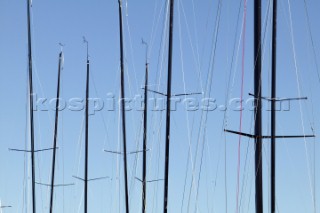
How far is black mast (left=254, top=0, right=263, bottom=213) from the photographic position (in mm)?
15781

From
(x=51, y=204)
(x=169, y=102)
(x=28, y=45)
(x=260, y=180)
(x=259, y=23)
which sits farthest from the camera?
(x=51, y=204)

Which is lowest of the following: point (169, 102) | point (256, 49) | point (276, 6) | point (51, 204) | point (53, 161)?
point (51, 204)

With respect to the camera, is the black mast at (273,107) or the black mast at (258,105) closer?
the black mast at (258,105)

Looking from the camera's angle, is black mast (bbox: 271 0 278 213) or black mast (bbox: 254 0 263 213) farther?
black mast (bbox: 271 0 278 213)

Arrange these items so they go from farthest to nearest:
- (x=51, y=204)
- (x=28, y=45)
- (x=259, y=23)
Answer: (x=51, y=204)
(x=28, y=45)
(x=259, y=23)

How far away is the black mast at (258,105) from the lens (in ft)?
51.8

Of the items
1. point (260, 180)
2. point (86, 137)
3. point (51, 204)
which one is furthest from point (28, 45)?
point (260, 180)

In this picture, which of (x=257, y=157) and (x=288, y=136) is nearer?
(x=257, y=157)

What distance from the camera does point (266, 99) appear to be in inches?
693

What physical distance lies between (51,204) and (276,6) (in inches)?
538

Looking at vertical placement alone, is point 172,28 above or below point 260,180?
above

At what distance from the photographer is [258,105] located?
A: 1648cm

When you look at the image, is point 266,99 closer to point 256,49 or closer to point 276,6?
point 256,49

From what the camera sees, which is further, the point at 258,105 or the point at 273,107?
the point at 273,107
